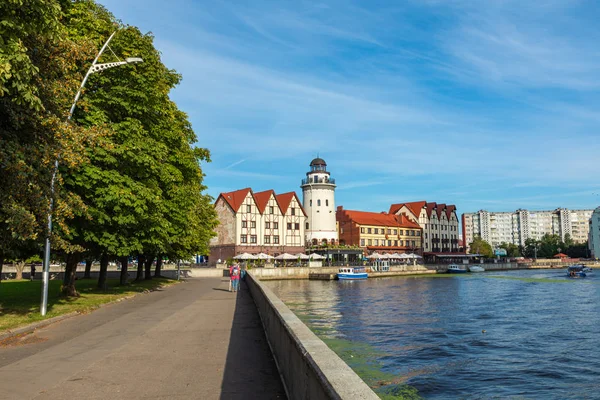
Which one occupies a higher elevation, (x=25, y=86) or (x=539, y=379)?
(x=25, y=86)

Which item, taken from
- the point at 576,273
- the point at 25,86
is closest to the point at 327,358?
the point at 25,86

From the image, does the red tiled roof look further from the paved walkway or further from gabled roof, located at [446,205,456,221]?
the paved walkway

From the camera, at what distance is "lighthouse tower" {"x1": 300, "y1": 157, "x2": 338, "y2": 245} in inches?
4031

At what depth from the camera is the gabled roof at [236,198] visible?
90.2 m

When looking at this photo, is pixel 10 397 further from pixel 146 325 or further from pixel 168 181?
pixel 168 181

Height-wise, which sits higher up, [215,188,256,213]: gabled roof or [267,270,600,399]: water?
[215,188,256,213]: gabled roof

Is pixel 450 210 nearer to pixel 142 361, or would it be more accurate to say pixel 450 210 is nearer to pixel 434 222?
pixel 434 222

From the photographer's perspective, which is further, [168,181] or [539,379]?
[168,181]

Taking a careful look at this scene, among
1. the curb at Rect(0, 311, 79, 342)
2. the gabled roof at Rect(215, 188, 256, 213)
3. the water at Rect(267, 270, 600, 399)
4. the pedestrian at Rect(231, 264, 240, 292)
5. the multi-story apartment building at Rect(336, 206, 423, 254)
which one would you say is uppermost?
the gabled roof at Rect(215, 188, 256, 213)

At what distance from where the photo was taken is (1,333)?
13164mm

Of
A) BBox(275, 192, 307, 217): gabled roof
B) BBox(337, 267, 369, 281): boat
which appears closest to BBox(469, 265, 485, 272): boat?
BBox(337, 267, 369, 281): boat

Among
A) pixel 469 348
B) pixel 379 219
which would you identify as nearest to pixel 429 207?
pixel 379 219

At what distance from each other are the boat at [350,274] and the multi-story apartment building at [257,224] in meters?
16.1

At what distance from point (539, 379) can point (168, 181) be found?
19.1 meters
